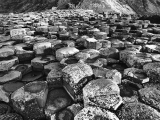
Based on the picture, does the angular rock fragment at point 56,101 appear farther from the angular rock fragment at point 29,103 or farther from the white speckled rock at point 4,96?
the white speckled rock at point 4,96

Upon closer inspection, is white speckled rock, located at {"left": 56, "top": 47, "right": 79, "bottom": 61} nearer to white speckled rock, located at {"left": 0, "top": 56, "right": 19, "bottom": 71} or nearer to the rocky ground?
the rocky ground

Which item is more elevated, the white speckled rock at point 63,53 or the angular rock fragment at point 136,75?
the white speckled rock at point 63,53

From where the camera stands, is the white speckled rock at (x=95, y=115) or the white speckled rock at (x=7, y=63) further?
the white speckled rock at (x=7, y=63)

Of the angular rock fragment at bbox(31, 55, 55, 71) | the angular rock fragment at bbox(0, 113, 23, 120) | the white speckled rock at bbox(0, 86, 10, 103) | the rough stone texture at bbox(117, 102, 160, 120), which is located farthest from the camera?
the angular rock fragment at bbox(31, 55, 55, 71)

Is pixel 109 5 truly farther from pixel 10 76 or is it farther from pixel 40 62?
pixel 10 76

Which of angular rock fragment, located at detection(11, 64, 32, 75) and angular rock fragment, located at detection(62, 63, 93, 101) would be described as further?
angular rock fragment, located at detection(11, 64, 32, 75)

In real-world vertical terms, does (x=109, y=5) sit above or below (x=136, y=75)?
above

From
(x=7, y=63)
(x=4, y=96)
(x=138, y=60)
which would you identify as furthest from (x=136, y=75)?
(x=7, y=63)

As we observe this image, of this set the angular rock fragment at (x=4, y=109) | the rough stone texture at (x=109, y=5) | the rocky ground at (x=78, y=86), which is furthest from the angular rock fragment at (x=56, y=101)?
the rough stone texture at (x=109, y=5)

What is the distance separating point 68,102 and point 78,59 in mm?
553

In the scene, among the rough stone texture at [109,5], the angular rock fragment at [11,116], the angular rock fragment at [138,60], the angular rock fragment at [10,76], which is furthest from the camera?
the rough stone texture at [109,5]

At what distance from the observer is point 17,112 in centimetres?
104

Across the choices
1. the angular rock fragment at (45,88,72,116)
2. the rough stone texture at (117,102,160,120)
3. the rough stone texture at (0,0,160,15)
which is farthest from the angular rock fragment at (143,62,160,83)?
the rough stone texture at (0,0,160,15)

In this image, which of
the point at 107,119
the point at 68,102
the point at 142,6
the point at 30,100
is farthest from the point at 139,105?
the point at 142,6
